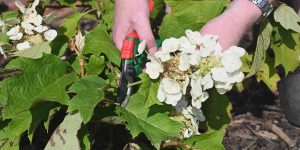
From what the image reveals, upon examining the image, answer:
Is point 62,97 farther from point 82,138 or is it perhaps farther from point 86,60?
point 86,60

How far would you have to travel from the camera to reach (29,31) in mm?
1813

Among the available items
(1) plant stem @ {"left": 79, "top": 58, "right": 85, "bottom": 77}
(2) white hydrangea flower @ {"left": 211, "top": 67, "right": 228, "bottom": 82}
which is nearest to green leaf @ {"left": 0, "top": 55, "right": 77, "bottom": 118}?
(1) plant stem @ {"left": 79, "top": 58, "right": 85, "bottom": 77}

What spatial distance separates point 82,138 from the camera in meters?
1.63

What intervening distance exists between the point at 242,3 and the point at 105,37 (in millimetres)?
475

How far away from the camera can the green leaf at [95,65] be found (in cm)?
168

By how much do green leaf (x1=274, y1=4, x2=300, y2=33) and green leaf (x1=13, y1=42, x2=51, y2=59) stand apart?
814 millimetres

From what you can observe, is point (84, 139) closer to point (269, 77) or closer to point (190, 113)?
point (190, 113)

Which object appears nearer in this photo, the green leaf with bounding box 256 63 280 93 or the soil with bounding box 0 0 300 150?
the soil with bounding box 0 0 300 150

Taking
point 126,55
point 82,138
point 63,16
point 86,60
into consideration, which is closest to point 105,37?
point 86,60

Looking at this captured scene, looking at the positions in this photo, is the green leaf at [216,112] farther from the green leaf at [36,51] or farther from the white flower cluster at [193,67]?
the green leaf at [36,51]

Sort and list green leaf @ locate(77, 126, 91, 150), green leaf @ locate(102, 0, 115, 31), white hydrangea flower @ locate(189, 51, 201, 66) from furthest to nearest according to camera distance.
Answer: green leaf @ locate(102, 0, 115, 31), green leaf @ locate(77, 126, 91, 150), white hydrangea flower @ locate(189, 51, 201, 66)

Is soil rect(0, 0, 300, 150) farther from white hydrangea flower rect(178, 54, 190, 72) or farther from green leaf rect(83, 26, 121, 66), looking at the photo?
white hydrangea flower rect(178, 54, 190, 72)

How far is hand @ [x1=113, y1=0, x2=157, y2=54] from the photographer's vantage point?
1.64 m

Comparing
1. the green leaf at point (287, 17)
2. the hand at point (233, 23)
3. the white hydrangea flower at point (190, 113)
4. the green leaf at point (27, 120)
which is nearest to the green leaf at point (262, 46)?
the green leaf at point (287, 17)
